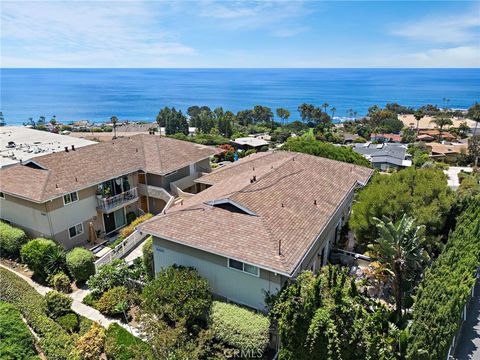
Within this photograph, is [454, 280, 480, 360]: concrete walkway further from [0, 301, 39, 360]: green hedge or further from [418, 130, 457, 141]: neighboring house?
[418, 130, 457, 141]: neighboring house

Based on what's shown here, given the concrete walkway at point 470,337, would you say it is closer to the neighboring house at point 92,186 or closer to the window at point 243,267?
the window at point 243,267

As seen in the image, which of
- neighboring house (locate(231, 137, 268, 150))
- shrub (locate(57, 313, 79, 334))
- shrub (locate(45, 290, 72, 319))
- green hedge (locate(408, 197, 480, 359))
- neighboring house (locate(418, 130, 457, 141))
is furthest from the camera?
neighboring house (locate(418, 130, 457, 141))

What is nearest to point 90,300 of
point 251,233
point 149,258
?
point 149,258

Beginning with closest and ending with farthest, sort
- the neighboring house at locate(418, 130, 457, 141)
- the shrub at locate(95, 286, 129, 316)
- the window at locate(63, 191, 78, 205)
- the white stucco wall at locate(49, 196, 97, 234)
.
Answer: the shrub at locate(95, 286, 129, 316) < the white stucco wall at locate(49, 196, 97, 234) < the window at locate(63, 191, 78, 205) < the neighboring house at locate(418, 130, 457, 141)

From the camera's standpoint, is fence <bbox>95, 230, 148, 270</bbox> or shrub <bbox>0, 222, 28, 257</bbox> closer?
fence <bbox>95, 230, 148, 270</bbox>

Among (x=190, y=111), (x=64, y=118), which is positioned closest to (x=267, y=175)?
(x=190, y=111)

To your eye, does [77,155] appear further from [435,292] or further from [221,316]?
[435,292]

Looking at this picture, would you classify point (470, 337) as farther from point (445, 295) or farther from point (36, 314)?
point (36, 314)

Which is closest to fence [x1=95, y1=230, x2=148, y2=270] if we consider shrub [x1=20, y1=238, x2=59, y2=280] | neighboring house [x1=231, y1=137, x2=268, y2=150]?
shrub [x1=20, y1=238, x2=59, y2=280]
